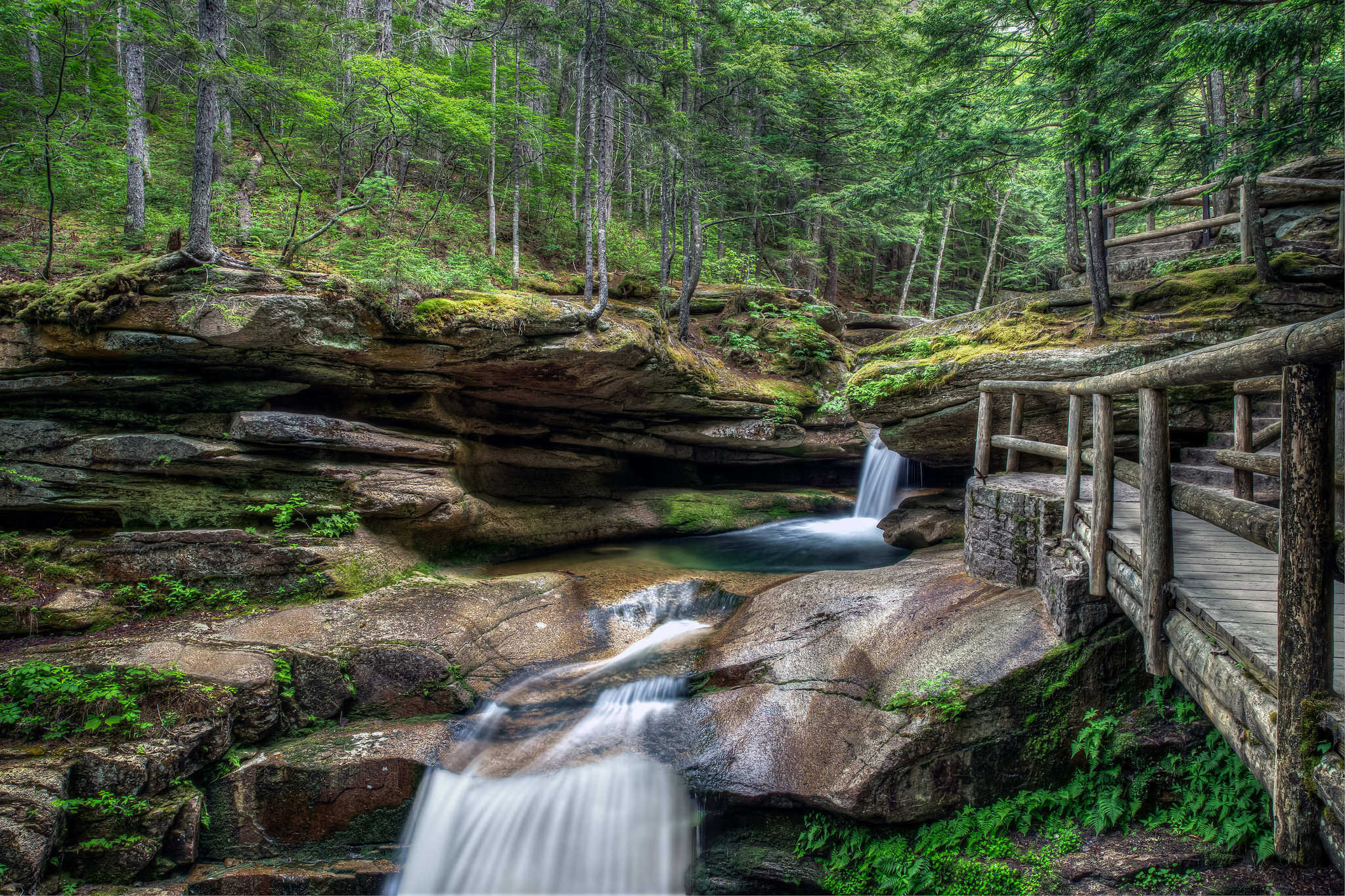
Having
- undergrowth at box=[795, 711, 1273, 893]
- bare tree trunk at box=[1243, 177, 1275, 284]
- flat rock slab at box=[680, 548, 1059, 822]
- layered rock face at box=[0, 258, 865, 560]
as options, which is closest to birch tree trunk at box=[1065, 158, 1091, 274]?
bare tree trunk at box=[1243, 177, 1275, 284]

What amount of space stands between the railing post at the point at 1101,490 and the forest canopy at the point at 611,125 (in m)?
3.57

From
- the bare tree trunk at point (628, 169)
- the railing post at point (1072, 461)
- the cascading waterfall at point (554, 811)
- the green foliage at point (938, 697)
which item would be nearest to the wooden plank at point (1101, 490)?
the railing post at point (1072, 461)

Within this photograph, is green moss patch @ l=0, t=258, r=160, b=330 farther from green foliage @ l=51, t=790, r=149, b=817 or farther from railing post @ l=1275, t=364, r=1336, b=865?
railing post @ l=1275, t=364, r=1336, b=865

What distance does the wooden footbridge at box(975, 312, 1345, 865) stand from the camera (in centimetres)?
211

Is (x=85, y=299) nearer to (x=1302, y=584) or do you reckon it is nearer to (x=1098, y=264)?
(x=1302, y=584)

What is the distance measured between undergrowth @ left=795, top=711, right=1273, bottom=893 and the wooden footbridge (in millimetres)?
1558

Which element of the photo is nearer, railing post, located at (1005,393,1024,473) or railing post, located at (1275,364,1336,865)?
railing post, located at (1275,364,1336,865)

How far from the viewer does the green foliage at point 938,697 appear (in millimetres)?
5156

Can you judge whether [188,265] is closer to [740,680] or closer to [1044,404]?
[740,680]

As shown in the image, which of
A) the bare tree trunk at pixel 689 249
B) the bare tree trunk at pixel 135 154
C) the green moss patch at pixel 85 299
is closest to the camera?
the green moss patch at pixel 85 299

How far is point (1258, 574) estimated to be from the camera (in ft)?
12.0

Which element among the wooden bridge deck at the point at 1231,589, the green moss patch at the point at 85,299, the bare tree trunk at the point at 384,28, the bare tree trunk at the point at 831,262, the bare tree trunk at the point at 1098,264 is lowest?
the wooden bridge deck at the point at 1231,589

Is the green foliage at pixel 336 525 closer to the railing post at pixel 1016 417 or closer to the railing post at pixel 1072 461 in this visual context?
the railing post at pixel 1072 461

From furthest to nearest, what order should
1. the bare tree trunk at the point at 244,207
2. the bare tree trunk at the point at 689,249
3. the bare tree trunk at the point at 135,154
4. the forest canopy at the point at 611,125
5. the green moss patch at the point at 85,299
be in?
the bare tree trunk at the point at 689,249, the bare tree trunk at the point at 135,154, the bare tree trunk at the point at 244,207, the green moss patch at the point at 85,299, the forest canopy at the point at 611,125
